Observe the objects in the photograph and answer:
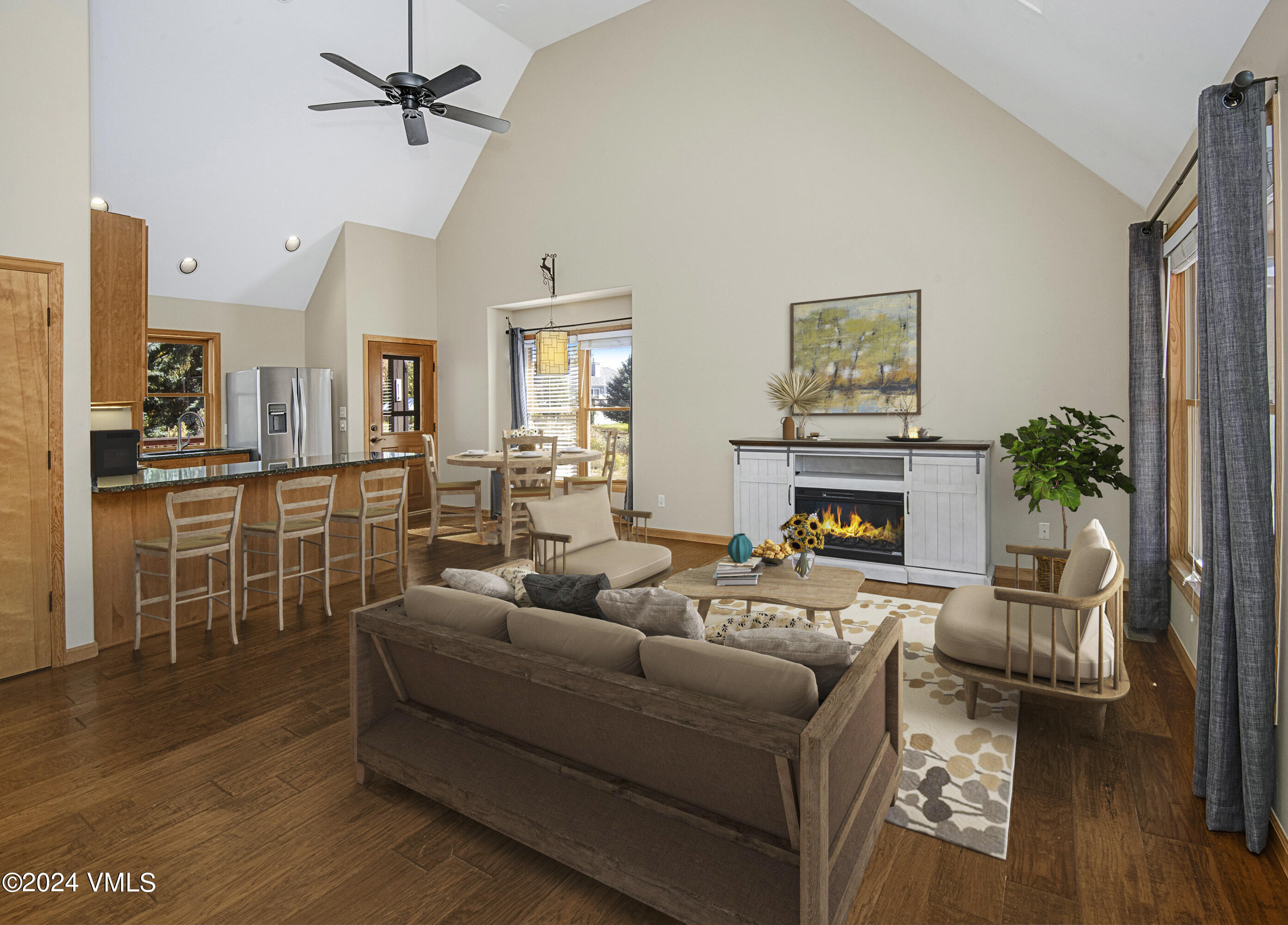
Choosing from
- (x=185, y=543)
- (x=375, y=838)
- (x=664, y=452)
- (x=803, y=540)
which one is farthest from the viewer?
(x=664, y=452)

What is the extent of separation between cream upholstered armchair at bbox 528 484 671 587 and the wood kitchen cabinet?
310 centimetres

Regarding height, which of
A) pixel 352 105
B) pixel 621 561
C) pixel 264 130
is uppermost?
pixel 264 130

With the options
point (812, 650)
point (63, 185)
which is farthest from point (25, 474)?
point (812, 650)

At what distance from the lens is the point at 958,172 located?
5105 millimetres

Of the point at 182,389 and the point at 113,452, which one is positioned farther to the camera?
the point at 182,389

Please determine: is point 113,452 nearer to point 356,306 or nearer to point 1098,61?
point 356,306

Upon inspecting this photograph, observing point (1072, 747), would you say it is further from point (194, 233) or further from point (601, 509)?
point (194, 233)

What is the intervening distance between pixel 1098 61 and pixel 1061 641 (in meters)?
2.44

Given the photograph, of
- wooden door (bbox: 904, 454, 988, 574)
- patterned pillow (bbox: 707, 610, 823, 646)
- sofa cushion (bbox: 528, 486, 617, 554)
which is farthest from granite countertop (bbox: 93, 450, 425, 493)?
wooden door (bbox: 904, 454, 988, 574)

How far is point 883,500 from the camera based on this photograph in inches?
200

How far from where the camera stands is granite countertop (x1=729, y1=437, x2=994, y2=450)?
471 centimetres

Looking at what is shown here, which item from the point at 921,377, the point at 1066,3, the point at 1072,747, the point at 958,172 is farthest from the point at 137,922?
the point at 958,172

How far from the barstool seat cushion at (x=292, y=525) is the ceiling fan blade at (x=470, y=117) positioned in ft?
9.01

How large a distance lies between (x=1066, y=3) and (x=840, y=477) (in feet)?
10.8
